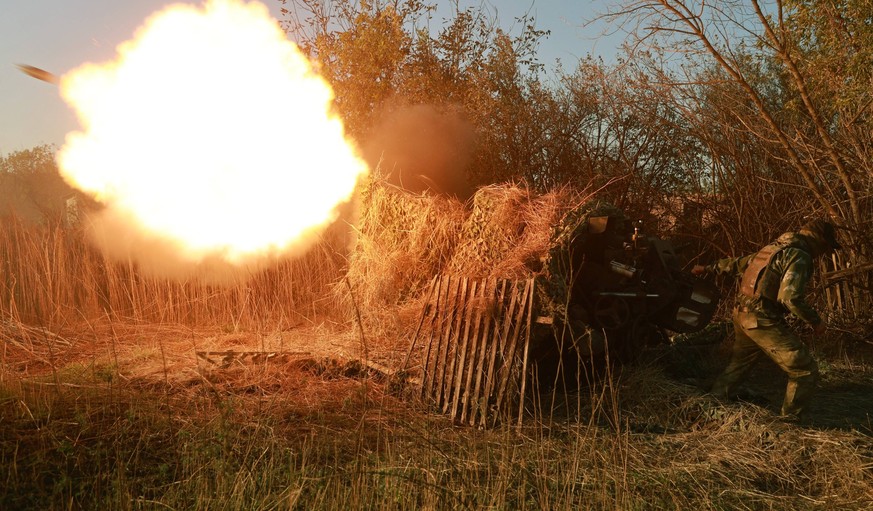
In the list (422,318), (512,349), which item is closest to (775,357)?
(512,349)

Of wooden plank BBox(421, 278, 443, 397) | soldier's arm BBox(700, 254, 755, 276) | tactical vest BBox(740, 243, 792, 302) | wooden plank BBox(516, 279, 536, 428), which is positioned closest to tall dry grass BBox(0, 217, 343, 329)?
wooden plank BBox(421, 278, 443, 397)

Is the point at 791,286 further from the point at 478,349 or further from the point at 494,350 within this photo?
the point at 478,349

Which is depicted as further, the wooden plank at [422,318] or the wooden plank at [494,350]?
the wooden plank at [422,318]

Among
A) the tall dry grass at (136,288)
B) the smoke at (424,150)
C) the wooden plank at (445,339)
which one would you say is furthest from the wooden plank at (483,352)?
the tall dry grass at (136,288)

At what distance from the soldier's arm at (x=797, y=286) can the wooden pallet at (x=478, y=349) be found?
2.48m

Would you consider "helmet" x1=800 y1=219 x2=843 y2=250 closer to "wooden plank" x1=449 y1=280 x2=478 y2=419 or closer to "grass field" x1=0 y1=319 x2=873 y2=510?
"grass field" x1=0 y1=319 x2=873 y2=510

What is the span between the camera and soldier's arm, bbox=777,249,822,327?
659cm

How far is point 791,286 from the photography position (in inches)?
263

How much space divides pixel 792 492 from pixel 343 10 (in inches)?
489

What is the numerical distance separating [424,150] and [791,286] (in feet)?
20.9

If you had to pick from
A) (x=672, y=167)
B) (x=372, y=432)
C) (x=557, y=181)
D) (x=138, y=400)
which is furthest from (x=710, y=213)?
(x=138, y=400)

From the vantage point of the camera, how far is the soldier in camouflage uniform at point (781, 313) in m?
6.69

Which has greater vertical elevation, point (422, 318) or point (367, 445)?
point (422, 318)

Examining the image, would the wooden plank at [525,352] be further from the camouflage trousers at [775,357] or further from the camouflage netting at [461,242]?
the camouflage trousers at [775,357]
